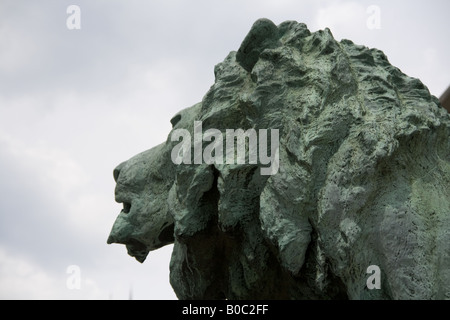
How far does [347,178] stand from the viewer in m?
2.65

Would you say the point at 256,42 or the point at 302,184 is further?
the point at 256,42

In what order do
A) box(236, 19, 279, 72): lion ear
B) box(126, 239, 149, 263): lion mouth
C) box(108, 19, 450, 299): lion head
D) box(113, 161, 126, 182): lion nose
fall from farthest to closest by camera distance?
box(113, 161, 126, 182): lion nose, box(126, 239, 149, 263): lion mouth, box(236, 19, 279, 72): lion ear, box(108, 19, 450, 299): lion head

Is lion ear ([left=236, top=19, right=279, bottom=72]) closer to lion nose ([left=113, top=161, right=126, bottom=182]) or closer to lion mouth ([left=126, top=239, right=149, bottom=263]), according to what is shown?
lion nose ([left=113, top=161, right=126, bottom=182])

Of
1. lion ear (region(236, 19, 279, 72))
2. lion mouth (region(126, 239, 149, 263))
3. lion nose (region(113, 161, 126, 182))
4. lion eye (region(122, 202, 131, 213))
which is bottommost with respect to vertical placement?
lion mouth (region(126, 239, 149, 263))

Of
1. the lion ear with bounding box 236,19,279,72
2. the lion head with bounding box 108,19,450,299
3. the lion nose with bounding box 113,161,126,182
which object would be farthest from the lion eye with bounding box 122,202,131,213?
the lion ear with bounding box 236,19,279,72

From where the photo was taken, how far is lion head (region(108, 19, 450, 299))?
2.57 m

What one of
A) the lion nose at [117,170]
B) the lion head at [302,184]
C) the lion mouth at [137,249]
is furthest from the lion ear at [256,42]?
the lion mouth at [137,249]

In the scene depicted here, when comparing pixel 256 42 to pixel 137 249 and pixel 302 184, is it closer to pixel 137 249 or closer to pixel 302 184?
pixel 302 184

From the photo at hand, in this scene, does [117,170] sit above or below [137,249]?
above

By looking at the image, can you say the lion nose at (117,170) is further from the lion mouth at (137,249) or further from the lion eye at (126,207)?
the lion mouth at (137,249)

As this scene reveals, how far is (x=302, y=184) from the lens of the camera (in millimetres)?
2768

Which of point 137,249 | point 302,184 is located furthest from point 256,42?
point 137,249

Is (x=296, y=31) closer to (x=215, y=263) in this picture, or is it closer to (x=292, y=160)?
(x=292, y=160)

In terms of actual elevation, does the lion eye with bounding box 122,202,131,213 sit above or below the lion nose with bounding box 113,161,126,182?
below
